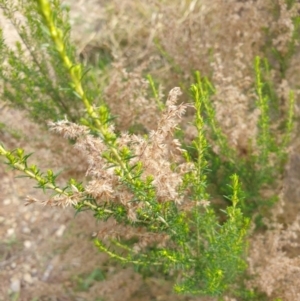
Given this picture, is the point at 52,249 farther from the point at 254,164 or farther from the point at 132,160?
the point at 132,160

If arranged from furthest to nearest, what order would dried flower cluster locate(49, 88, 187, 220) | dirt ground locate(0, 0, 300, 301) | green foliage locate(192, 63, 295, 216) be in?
dirt ground locate(0, 0, 300, 301) → green foliage locate(192, 63, 295, 216) → dried flower cluster locate(49, 88, 187, 220)

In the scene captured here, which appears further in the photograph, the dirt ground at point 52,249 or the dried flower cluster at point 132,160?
the dirt ground at point 52,249

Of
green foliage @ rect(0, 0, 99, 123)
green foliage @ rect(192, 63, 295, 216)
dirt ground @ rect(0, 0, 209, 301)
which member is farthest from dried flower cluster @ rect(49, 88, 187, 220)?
dirt ground @ rect(0, 0, 209, 301)

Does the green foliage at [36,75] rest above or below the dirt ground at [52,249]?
above

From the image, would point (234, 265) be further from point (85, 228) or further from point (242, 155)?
point (85, 228)

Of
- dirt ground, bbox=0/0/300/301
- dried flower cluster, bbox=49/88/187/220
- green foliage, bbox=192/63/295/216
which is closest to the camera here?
dried flower cluster, bbox=49/88/187/220

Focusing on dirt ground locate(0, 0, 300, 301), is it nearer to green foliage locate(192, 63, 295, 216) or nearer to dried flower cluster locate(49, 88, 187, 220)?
green foliage locate(192, 63, 295, 216)

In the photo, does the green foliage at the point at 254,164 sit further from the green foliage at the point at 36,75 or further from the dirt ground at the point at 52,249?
the green foliage at the point at 36,75

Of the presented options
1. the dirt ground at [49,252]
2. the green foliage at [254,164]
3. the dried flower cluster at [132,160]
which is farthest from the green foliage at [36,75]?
the dried flower cluster at [132,160]

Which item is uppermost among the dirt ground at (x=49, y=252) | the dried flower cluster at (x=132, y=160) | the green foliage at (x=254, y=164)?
the dried flower cluster at (x=132, y=160)
